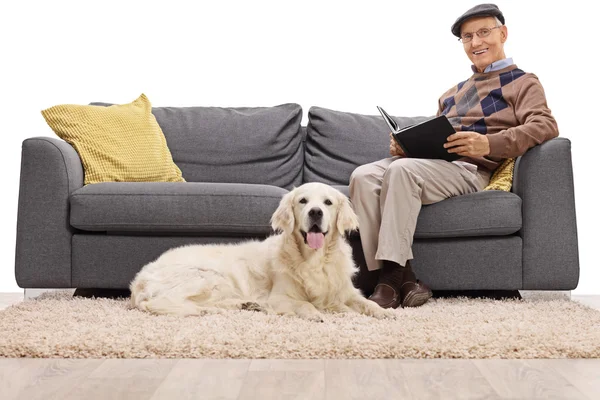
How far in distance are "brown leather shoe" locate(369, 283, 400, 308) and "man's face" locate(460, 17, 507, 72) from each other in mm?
1314

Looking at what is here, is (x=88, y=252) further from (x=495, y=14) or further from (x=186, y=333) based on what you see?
(x=495, y=14)

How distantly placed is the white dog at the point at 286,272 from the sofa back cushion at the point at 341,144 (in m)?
1.05

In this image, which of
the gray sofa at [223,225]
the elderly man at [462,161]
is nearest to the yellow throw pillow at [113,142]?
the gray sofa at [223,225]

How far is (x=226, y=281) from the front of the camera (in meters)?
2.72

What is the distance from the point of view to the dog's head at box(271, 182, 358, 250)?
8.62 feet

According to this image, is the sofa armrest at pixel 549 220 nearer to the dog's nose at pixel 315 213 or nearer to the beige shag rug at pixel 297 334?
the beige shag rug at pixel 297 334

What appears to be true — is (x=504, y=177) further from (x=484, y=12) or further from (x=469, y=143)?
(x=484, y=12)

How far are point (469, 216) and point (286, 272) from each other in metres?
0.90

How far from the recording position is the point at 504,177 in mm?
3178

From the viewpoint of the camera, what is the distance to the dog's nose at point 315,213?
103 inches

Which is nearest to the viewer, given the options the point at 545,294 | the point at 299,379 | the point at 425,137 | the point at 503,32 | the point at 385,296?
the point at 299,379

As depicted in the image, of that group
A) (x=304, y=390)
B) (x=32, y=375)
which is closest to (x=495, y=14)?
(x=304, y=390)

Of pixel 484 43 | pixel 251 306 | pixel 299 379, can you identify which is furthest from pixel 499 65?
pixel 299 379

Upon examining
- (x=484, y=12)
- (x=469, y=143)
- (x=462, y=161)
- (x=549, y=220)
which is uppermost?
(x=484, y=12)
